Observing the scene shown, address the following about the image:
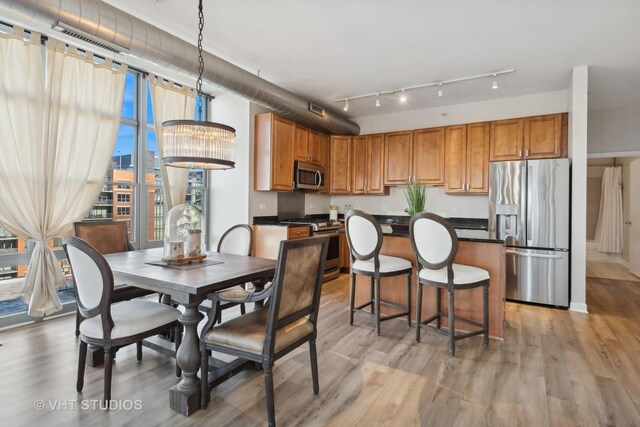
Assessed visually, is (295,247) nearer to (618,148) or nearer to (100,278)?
(100,278)

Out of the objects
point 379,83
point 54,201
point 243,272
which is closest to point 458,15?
point 379,83

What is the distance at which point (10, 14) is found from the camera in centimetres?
297

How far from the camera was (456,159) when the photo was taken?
5195 millimetres

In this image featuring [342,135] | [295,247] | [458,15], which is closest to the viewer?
[295,247]

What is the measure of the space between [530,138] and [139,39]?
187 inches

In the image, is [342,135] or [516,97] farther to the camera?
[342,135]

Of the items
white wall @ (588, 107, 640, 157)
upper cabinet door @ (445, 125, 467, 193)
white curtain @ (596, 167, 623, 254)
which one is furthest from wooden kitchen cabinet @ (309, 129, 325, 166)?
white curtain @ (596, 167, 623, 254)

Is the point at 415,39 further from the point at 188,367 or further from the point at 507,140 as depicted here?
the point at 188,367

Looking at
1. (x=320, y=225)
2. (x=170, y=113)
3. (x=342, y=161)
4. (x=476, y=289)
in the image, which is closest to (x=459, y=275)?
(x=476, y=289)

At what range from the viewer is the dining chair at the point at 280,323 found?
179 cm

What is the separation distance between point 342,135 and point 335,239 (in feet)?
6.32

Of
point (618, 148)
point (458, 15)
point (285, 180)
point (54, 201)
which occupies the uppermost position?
point (458, 15)

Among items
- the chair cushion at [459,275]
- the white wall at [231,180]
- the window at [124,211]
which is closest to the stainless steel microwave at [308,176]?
the white wall at [231,180]

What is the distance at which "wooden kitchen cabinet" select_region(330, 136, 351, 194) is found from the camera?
19.9ft
